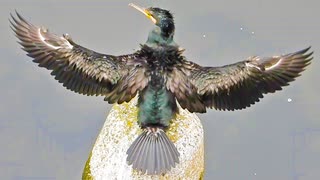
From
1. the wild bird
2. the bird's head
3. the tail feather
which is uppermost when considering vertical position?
the bird's head

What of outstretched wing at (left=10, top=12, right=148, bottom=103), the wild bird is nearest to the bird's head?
the wild bird

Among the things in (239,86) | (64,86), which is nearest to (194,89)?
(239,86)

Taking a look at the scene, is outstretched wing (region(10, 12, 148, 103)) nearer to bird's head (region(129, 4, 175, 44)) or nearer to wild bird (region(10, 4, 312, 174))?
wild bird (region(10, 4, 312, 174))

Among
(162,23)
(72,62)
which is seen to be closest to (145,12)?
(162,23)

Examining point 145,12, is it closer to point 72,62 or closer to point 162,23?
point 162,23

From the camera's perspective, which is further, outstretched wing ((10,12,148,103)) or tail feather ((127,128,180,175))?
outstretched wing ((10,12,148,103))

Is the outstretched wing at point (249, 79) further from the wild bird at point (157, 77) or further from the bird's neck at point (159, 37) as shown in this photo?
the bird's neck at point (159, 37)

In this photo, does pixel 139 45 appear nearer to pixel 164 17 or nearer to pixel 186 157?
pixel 164 17
